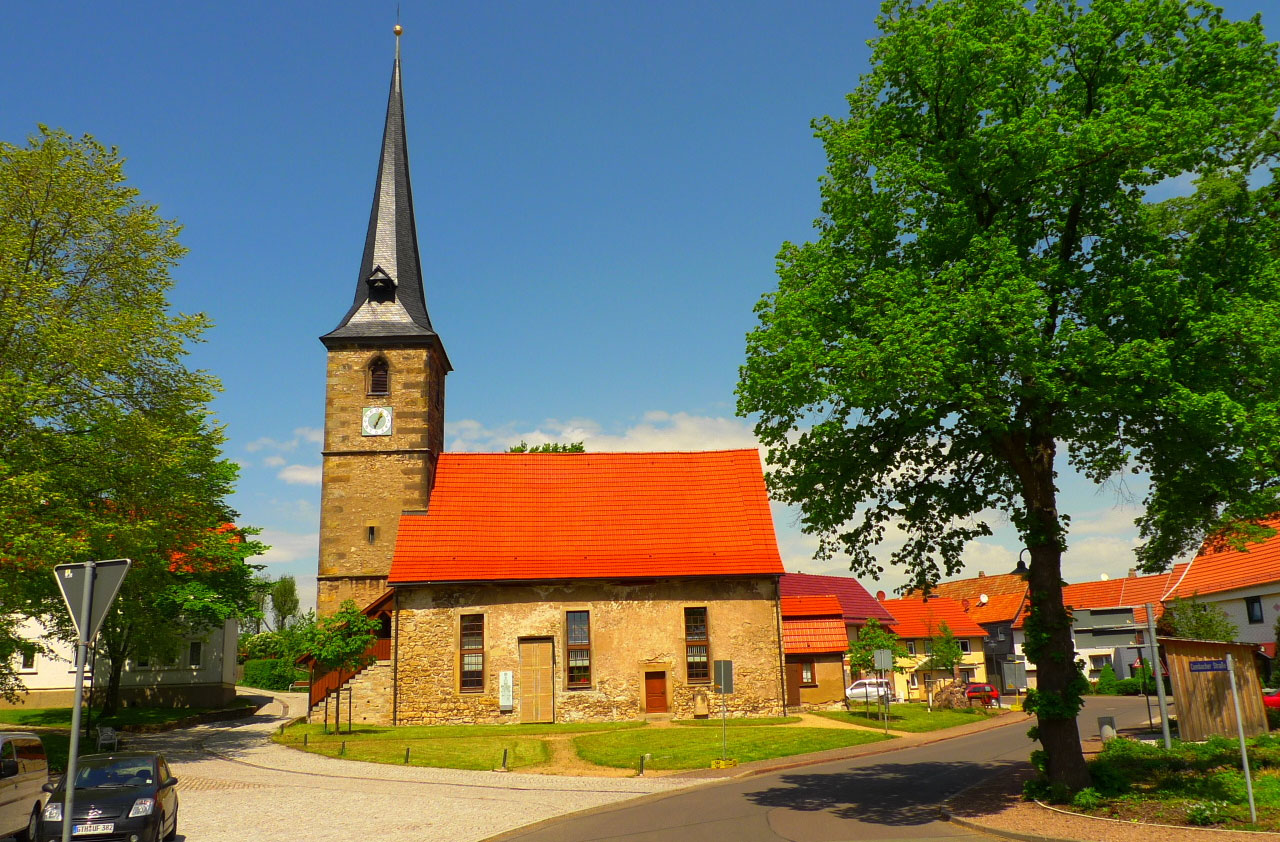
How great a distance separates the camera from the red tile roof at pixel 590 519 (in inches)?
1271

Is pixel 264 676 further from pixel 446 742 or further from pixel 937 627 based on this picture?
pixel 937 627

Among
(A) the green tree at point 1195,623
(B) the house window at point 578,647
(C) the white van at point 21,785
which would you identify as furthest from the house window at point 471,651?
(A) the green tree at point 1195,623

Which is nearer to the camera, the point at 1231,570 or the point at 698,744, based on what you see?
the point at 698,744

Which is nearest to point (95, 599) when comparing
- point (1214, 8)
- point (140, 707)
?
point (1214, 8)

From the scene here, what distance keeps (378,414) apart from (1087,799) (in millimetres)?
30460

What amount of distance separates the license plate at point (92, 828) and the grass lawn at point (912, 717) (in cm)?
2380

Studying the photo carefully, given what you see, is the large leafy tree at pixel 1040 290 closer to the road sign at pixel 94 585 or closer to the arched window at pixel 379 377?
the road sign at pixel 94 585

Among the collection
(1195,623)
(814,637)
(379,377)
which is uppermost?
(379,377)

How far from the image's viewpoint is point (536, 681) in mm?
31031

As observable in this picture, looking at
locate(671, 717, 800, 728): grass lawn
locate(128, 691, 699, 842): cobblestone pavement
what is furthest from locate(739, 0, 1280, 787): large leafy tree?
locate(671, 717, 800, 728): grass lawn

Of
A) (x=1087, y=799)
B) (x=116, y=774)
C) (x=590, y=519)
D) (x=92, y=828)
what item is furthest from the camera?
(x=590, y=519)

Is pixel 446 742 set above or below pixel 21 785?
below

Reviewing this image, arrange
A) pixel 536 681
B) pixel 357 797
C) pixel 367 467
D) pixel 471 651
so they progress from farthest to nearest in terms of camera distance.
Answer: pixel 367 467, pixel 471 651, pixel 536 681, pixel 357 797

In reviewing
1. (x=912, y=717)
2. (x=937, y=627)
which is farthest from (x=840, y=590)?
(x=912, y=717)
